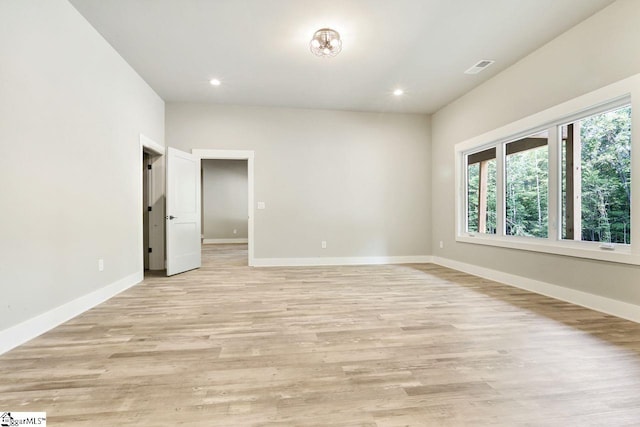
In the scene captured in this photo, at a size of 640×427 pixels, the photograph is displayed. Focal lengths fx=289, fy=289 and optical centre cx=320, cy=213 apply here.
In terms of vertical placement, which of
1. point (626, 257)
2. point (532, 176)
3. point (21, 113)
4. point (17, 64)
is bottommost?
point (626, 257)

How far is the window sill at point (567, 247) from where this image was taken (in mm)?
2547

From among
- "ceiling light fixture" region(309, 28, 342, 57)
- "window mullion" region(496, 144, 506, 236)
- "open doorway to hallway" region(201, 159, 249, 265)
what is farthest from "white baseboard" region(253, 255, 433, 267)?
"open doorway to hallway" region(201, 159, 249, 265)

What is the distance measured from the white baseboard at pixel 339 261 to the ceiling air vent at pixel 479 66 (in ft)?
10.5

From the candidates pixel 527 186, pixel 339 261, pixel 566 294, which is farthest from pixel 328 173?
pixel 566 294

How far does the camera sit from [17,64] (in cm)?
201

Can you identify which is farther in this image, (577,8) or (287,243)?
(287,243)

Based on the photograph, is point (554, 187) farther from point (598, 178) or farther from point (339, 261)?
point (339, 261)

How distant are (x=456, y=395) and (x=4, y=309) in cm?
279

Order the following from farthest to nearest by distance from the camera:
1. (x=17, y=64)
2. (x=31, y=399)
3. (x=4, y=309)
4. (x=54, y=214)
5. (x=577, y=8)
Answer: (x=577, y=8) → (x=54, y=214) → (x=17, y=64) → (x=4, y=309) → (x=31, y=399)

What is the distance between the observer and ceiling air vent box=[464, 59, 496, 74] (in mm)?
3594

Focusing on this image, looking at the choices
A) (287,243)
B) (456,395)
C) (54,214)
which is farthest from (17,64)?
(287,243)

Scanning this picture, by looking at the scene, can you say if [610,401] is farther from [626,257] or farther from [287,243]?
[287,243]

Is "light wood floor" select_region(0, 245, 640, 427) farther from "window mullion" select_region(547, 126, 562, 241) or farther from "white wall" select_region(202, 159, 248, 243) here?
"white wall" select_region(202, 159, 248, 243)

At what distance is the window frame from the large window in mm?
12
